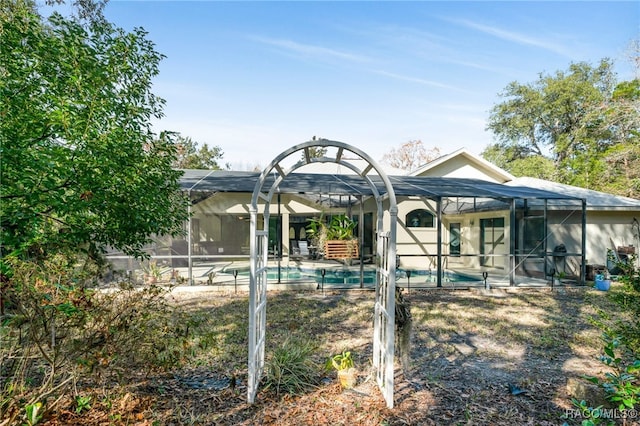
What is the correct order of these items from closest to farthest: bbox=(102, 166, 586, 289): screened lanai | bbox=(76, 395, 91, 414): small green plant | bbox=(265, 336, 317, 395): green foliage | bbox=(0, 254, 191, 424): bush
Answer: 1. bbox=(0, 254, 191, 424): bush
2. bbox=(76, 395, 91, 414): small green plant
3. bbox=(265, 336, 317, 395): green foliage
4. bbox=(102, 166, 586, 289): screened lanai

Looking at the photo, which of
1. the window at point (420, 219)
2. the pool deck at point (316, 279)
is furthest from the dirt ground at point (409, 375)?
the window at point (420, 219)

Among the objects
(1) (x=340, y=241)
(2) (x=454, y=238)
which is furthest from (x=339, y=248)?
(2) (x=454, y=238)

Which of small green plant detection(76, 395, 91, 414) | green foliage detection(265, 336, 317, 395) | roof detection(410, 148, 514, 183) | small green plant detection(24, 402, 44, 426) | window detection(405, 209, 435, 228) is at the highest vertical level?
roof detection(410, 148, 514, 183)

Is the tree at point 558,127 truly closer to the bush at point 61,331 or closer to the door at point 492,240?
the door at point 492,240

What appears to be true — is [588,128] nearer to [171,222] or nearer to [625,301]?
[625,301]

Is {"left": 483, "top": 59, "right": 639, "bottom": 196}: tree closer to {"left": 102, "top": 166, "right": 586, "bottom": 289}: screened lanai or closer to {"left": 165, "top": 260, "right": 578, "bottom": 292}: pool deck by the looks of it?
{"left": 102, "top": 166, "right": 586, "bottom": 289}: screened lanai

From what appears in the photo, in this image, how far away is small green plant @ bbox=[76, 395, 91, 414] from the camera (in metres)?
2.88

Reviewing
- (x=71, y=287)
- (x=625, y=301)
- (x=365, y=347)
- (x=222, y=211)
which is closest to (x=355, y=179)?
(x=222, y=211)

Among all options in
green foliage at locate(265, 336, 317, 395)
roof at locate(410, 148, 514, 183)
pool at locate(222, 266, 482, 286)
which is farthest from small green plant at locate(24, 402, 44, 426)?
roof at locate(410, 148, 514, 183)

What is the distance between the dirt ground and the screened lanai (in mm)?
2500

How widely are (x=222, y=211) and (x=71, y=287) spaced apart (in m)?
8.51

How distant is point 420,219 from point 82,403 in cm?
1282

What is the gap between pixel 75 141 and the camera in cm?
262

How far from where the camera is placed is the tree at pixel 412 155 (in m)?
33.8
